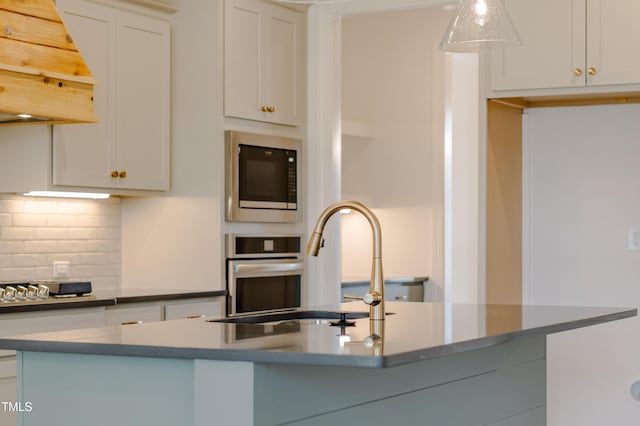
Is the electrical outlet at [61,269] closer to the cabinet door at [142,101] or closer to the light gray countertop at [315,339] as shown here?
the cabinet door at [142,101]

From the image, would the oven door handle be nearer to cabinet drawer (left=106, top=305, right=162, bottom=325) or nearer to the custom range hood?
cabinet drawer (left=106, top=305, right=162, bottom=325)

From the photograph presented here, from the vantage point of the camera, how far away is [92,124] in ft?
15.1

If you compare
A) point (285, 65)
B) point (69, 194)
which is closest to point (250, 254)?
point (69, 194)

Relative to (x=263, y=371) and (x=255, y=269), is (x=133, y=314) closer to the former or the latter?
(x=255, y=269)

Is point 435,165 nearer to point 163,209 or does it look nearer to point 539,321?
point 163,209

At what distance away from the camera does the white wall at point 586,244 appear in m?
4.91

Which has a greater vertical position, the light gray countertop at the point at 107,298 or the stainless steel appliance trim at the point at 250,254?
the stainless steel appliance trim at the point at 250,254

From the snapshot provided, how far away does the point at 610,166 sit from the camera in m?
5.00

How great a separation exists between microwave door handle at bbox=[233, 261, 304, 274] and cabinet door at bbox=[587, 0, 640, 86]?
6.37 ft

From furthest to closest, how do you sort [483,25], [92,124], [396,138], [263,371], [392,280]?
[396,138]
[392,280]
[92,124]
[483,25]
[263,371]

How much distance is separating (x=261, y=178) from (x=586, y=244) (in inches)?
70.9

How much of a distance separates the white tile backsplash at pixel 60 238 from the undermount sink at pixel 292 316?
1.98m

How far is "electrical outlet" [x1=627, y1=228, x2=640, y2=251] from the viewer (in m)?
4.93

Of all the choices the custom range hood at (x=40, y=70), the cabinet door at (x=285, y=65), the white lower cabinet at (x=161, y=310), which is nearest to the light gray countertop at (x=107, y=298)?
the white lower cabinet at (x=161, y=310)
